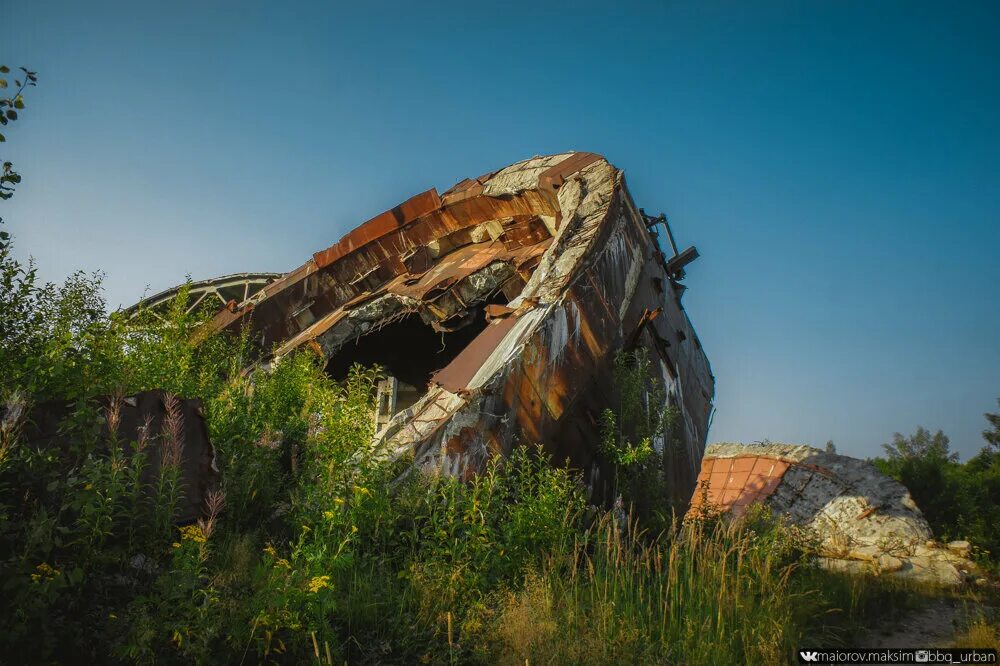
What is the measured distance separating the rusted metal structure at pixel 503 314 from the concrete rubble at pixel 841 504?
3.58 m

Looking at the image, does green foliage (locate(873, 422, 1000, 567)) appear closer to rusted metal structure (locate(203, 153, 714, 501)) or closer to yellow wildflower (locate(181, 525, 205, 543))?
rusted metal structure (locate(203, 153, 714, 501))

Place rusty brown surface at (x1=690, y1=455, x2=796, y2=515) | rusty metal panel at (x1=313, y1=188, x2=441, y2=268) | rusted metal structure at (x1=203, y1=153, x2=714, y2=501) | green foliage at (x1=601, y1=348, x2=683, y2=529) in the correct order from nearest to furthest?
rusted metal structure at (x1=203, y1=153, x2=714, y2=501) → green foliage at (x1=601, y1=348, x2=683, y2=529) → rusty metal panel at (x1=313, y1=188, x2=441, y2=268) → rusty brown surface at (x1=690, y1=455, x2=796, y2=515)

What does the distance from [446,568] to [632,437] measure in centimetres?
322

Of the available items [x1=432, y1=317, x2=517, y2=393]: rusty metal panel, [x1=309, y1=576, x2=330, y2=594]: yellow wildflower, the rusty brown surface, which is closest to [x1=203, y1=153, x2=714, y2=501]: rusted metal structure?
[x1=432, y1=317, x2=517, y2=393]: rusty metal panel

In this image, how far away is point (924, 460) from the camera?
1681 centimetres

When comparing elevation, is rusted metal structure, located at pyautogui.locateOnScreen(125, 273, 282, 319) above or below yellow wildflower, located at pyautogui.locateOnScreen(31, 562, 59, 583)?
above

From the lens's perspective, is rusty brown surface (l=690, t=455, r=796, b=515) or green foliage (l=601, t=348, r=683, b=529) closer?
green foliage (l=601, t=348, r=683, b=529)

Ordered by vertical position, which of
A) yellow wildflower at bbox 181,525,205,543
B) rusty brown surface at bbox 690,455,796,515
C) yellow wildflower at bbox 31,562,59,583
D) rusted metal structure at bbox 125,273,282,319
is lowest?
yellow wildflower at bbox 31,562,59,583

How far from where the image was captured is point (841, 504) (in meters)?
13.1

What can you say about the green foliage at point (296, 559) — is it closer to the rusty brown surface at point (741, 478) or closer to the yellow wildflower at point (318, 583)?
the yellow wildflower at point (318, 583)

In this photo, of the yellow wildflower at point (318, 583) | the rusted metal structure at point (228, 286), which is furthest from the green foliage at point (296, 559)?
the rusted metal structure at point (228, 286)

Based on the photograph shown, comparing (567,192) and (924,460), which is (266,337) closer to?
(567,192)

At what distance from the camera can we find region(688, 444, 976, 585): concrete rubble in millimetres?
10172

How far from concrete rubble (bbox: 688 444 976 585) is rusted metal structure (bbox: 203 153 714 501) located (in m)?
3.58
